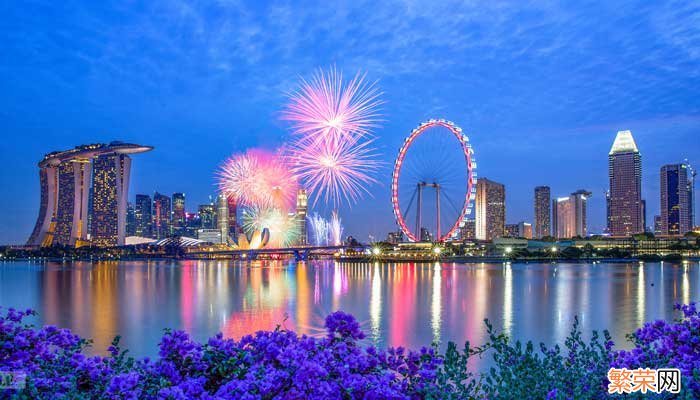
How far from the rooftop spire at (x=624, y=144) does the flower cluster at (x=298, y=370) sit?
661 feet

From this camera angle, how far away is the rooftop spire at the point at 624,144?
621ft

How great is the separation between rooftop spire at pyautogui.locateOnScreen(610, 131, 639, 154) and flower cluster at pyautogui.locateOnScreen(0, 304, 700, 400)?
201 m

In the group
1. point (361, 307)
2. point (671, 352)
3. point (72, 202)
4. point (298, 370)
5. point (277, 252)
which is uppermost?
point (72, 202)

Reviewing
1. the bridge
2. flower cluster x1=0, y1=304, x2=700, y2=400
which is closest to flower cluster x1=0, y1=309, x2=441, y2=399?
flower cluster x1=0, y1=304, x2=700, y2=400

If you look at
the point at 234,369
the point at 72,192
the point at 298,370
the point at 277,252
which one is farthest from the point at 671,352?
the point at 72,192

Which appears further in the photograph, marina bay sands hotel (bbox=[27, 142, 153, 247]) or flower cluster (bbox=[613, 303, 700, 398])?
marina bay sands hotel (bbox=[27, 142, 153, 247])

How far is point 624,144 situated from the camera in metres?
192

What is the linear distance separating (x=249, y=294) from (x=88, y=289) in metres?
13.5

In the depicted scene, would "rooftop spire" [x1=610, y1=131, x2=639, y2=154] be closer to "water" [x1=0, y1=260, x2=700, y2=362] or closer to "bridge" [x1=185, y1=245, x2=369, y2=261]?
"bridge" [x1=185, y1=245, x2=369, y2=261]

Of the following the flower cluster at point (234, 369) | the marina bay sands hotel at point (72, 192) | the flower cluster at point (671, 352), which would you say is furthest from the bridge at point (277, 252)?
the flower cluster at point (234, 369)

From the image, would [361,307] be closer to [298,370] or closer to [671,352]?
[671,352]

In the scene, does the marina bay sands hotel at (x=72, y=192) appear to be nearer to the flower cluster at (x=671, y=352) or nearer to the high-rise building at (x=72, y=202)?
the high-rise building at (x=72, y=202)

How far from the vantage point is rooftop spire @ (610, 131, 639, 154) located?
621 feet

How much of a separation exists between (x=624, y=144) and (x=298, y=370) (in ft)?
680
